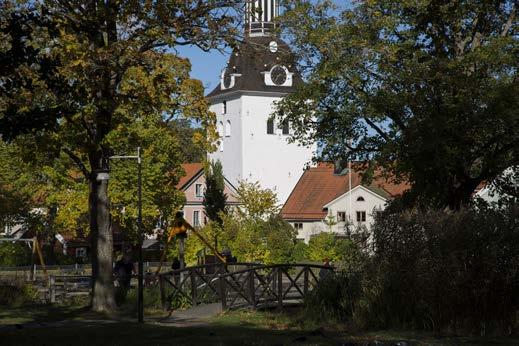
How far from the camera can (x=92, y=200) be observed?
78.5ft

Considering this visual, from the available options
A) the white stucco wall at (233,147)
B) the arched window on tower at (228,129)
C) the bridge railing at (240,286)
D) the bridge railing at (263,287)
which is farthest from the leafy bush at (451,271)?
the arched window on tower at (228,129)

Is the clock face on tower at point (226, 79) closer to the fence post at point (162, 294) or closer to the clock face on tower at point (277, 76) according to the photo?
the clock face on tower at point (277, 76)

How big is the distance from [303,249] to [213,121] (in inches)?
1825

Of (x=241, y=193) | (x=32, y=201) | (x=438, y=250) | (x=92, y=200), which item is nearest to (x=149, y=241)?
(x=241, y=193)

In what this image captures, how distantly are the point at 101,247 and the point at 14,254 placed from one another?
4851 centimetres

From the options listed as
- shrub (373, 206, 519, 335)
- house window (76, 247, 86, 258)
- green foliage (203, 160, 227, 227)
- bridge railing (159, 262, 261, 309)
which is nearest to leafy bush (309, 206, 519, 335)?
shrub (373, 206, 519, 335)

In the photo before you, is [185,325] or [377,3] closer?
[185,325]

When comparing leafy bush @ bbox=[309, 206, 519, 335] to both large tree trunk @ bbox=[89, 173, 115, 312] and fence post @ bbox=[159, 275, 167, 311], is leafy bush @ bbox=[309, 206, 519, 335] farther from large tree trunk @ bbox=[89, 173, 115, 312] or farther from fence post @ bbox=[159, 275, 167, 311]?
fence post @ bbox=[159, 275, 167, 311]

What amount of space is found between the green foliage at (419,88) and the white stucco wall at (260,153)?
64659 millimetres

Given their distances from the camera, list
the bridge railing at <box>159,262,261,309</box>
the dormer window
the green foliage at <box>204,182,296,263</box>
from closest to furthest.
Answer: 1. the bridge railing at <box>159,262,261,309</box>
2. the green foliage at <box>204,182,296,263</box>
3. the dormer window

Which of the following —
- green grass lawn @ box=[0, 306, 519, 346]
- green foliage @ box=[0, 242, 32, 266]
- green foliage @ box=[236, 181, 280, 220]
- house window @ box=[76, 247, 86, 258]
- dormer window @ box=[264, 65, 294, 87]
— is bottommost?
green grass lawn @ box=[0, 306, 519, 346]

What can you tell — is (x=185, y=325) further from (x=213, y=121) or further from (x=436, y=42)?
(x=436, y=42)

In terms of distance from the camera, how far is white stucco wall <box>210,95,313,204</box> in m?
102

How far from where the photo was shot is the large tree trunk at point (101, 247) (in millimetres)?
23734
